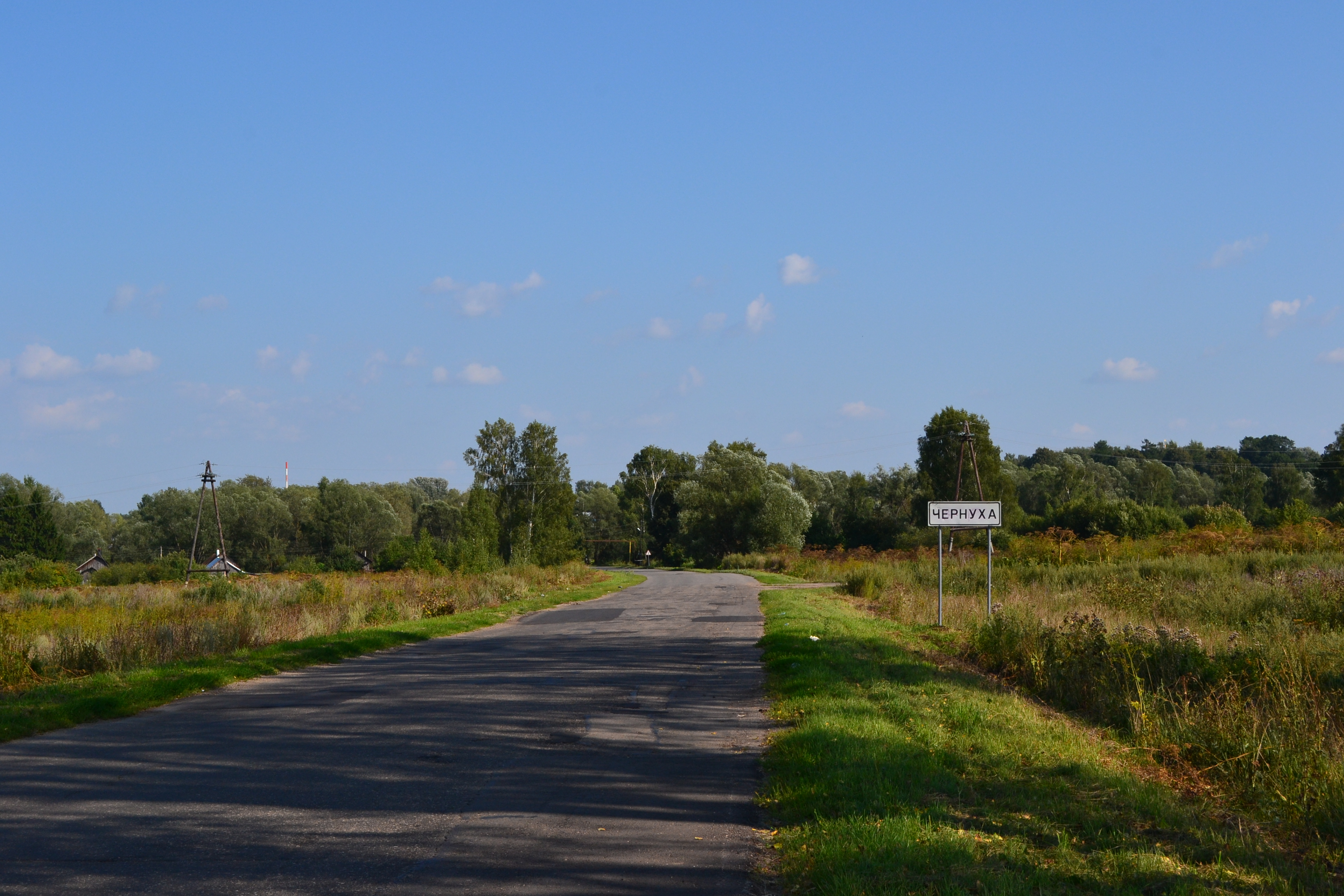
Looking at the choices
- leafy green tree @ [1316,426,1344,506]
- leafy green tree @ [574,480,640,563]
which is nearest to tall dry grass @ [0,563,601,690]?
leafy green tree @ [1316,426,1344,506]

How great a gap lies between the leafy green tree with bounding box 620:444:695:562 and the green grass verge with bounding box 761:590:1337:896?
9388cm

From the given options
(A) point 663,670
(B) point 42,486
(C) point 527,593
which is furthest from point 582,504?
(A) point 663,670

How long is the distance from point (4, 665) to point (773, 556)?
190 feet

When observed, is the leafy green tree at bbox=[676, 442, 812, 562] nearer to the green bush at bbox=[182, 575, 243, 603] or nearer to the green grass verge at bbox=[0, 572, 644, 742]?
the green bush at bbox=[182, 575, 243, 603]

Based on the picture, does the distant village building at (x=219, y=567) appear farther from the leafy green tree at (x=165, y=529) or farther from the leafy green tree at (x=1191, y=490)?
the leafy green tree at (x=1191, y=490)

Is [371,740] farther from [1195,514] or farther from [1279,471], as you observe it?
[1279,471]

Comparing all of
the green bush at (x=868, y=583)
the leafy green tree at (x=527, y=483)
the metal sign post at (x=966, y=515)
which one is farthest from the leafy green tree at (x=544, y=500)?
the metal sign post at (x=966, y=515)

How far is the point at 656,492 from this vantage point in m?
111

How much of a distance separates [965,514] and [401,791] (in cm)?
1479

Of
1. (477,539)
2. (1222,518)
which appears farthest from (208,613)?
(1222,518)

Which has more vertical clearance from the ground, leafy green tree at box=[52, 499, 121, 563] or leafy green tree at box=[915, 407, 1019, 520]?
leafy green tree at box=[915, 407, 1019, 520]

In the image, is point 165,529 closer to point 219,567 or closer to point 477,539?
point 219,567

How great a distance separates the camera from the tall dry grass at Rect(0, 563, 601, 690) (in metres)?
14.6

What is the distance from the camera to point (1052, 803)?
22.5 ft
